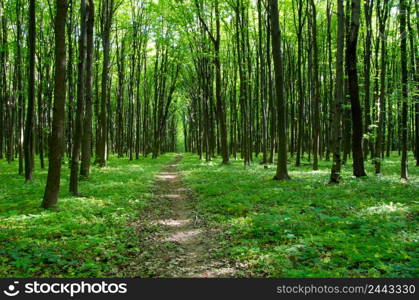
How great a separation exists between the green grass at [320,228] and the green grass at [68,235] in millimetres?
2346

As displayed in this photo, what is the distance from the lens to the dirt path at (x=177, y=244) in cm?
552

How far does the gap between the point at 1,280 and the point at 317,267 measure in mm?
5059

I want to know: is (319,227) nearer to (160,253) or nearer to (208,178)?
Answer: (160,253)

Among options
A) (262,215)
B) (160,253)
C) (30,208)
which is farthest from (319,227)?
(30,208)

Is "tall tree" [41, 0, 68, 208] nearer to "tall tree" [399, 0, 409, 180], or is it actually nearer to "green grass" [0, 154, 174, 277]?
"green grass" [0, 154, 174, 277]

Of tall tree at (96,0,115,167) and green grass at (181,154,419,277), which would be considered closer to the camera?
green grass at (181,154,419,277)

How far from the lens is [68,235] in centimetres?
691

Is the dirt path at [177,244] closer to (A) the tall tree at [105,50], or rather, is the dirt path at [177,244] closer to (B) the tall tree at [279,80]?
(B) the tall tree at [279,80]

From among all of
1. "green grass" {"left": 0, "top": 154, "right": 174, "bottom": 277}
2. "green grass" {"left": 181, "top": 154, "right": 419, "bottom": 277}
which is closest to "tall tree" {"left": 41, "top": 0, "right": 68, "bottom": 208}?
"green grass" {"left": 0, "top": 154, "right": 174, "bottom": 277}
